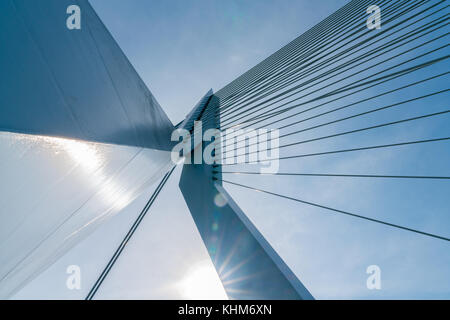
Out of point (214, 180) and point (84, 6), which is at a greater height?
point (84, 6)

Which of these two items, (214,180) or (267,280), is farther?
Result: (214,180)

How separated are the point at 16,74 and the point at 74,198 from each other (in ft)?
3.78

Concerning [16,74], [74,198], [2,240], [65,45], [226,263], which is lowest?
[226,263]

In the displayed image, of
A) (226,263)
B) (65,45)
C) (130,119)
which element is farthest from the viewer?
(226,263)

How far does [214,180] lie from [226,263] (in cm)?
133

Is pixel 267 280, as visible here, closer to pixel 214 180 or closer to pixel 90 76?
pixel 214 180

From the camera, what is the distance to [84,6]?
1.37 m

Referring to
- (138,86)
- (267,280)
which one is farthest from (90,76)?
(267,280)

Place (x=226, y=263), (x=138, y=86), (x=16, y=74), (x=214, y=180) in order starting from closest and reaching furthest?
(x=16, y=74), (x=138, y=86), (x=226, y=263), (x=214, y=180)

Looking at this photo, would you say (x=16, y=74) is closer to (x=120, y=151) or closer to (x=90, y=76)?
(x=90, y=76)
